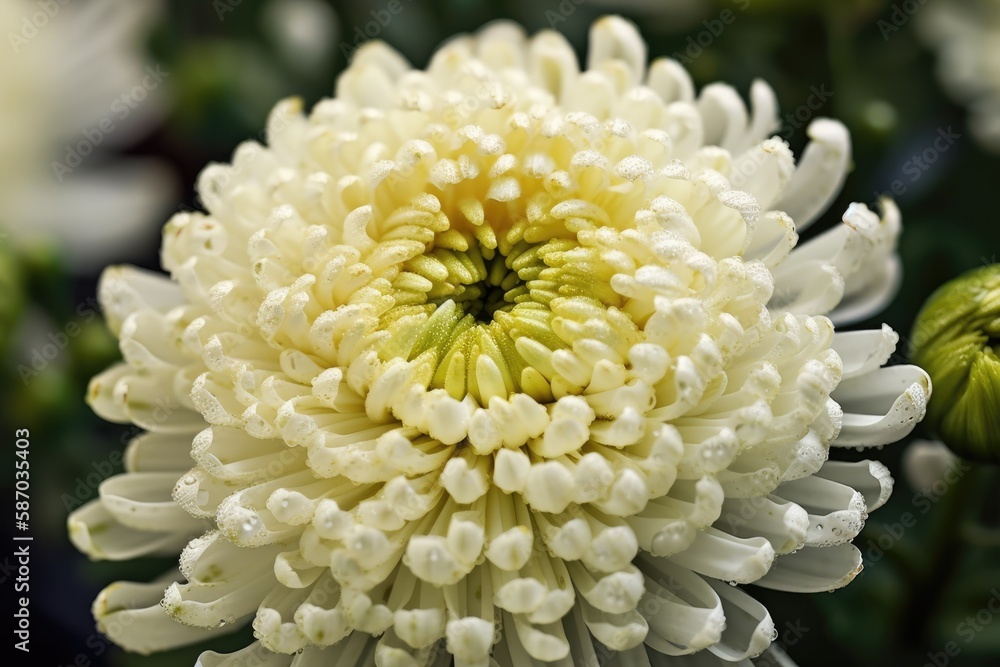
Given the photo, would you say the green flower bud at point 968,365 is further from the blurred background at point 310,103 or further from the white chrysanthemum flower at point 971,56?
the white chrysanthemum flower at point 971,56

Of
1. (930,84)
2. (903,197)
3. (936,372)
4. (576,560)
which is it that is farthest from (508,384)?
(930,84)

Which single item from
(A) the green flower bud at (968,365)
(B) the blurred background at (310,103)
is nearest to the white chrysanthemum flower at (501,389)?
(A) the green flower bud at (968,365)

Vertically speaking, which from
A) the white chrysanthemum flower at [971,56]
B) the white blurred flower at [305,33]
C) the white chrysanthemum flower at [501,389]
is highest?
the white chrysanthemum flower at [971,56]

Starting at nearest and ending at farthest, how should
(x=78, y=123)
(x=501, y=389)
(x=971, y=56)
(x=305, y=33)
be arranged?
(x=501, y=389)
(x=971, y=56)
(x=305, y=33)
(x=78, y=123)

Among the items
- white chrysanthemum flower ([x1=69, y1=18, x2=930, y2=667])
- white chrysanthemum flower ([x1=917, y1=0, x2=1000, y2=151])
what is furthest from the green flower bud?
white chrysanthemum flower ([x1=917, y1=0, x2=1000, y2=151])

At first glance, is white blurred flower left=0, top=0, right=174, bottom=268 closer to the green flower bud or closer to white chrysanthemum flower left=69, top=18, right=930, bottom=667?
white chrysanthemum flower left=69, top=18, right=930, bottom=667

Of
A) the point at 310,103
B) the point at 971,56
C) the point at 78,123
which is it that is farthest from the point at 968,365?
the point at 78,123

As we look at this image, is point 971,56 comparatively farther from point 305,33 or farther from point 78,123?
point 78,123

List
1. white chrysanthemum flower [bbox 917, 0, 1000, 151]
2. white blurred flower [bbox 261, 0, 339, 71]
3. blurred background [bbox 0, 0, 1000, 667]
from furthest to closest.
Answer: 1. white blurred flower [bbox 261, 0, 339, 71]
2. white chrysanthemum flower [bbox 917, 0, 1000, 151]
3. blurred background [bbox 0, 0, 1000, 667]
